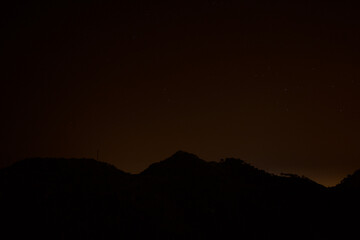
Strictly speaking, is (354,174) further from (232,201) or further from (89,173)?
(89,173)

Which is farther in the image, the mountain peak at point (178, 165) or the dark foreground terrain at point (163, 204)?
the mountain peak at point (178, 165)

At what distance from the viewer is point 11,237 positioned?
57.2 ft

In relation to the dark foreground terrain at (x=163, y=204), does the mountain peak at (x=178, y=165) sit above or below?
above

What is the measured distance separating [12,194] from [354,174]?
33.0m

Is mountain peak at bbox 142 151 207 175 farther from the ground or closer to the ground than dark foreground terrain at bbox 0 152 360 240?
farther from the ground

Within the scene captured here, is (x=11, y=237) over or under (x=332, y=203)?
under

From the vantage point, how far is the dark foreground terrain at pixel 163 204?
19125 millimetres

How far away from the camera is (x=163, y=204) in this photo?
2264 cm

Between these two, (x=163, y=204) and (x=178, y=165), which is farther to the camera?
(x=178, y=165)

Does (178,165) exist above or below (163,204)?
above

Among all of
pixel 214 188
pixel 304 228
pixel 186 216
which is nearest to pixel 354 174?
pixel 304 228

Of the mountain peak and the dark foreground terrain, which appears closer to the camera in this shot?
the dark foreground terrain

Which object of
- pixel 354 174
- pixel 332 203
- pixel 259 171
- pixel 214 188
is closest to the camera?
pixel 214 188

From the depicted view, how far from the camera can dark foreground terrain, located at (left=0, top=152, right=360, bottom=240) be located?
19.1 metres
